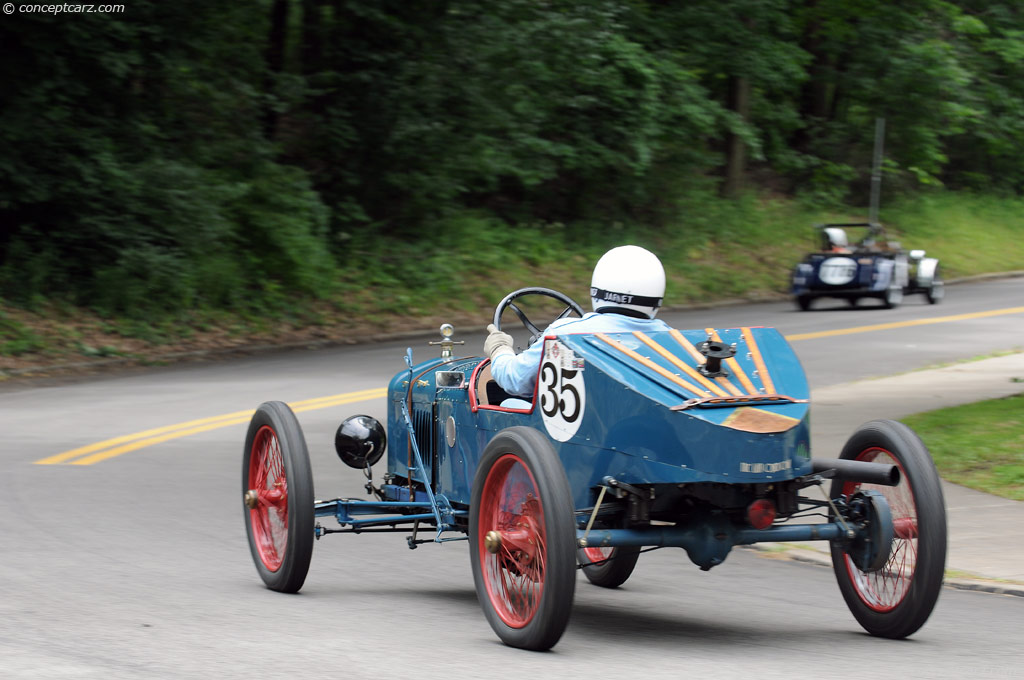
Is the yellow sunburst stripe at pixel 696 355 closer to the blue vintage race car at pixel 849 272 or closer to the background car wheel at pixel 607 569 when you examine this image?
the background car wheel at pixel 607 569

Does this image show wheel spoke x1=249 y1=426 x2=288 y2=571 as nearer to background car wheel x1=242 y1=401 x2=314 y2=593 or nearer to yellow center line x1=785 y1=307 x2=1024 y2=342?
background car wheel x1=242 y1=401 x2=314 y2=593

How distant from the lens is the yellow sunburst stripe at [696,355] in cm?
590

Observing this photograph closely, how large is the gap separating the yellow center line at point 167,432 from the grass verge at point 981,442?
6104mm

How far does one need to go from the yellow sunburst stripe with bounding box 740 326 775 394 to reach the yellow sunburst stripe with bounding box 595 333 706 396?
0.34 meters

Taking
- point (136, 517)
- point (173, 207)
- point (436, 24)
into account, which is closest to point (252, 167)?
point (173, 207)

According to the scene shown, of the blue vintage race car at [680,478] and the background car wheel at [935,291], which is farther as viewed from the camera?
the background car wheel at [935,291]

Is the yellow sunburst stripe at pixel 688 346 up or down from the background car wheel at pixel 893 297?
up

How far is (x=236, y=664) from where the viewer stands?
215 inches

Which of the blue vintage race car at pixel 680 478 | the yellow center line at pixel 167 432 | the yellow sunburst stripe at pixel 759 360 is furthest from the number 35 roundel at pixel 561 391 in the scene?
the yellow center line at pixel 167 432

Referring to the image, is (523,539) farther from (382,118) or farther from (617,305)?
(382,118)

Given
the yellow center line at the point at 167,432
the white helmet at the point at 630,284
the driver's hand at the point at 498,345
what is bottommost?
the yellow center line at the point at 167,432

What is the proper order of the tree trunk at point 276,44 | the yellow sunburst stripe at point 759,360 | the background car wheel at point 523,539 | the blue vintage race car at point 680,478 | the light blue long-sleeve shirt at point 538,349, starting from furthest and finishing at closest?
1. the tree trunk at point 276,44
2. the light blue long-sleeve shirt at point 538,349
3. the yellow sunburst stripe at point 759,360
4. the blue vintage race car at point 680,478
5. the background car wheel at point 523,539

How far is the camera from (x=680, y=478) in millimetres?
5727

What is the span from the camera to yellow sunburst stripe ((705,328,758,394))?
5.95m
